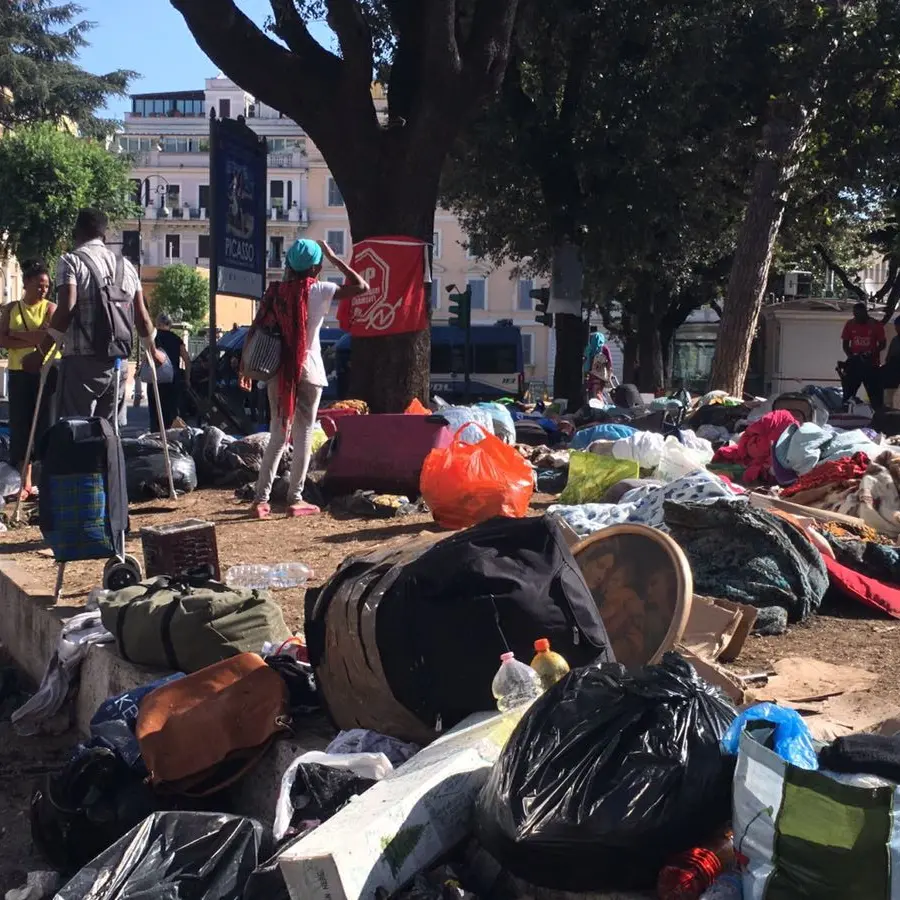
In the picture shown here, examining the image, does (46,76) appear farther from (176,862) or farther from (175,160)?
(176,862)

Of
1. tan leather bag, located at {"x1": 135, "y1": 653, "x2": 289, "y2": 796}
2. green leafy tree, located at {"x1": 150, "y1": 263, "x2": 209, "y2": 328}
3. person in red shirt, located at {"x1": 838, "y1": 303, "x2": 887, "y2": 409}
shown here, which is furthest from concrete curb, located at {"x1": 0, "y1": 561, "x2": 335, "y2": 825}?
green leafy tree, located at {"x1": 150, "y1": 263, "x2": 209, "y2": 328}

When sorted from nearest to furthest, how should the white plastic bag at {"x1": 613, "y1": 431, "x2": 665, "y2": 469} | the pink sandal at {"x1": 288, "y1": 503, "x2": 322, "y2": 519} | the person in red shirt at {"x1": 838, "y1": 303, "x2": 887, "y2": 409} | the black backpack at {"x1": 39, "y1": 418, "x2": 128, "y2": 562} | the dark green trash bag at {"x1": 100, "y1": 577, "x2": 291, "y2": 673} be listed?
1. the dark green trash bag at {"x1": 100, "y1": 577, "x2": 291, "y2": 673}
2. the black backpack at {"x1": 39, "y1": 418, "x2": 128, "y2": 562}
3. the pink sandal at {"x1": 288, "y1": 503, "x2": 322, "y2": 519}
4. the white plastic bag at {"x1": 613, "y1": 431, "x2": 665, "y2": 469}
5. the person in red shirt at {"x1": 838, "y1": 303, "x2": 887, "y2": 409}

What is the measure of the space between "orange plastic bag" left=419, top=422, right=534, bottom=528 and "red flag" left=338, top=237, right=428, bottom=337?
372 centimetres

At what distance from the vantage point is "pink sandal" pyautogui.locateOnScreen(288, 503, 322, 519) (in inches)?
320

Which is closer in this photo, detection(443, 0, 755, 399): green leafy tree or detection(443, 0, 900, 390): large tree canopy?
detection(443, 0, 900, 390): large tree canopy

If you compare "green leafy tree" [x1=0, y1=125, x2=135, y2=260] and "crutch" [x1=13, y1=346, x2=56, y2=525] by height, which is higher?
"green leafy tree" [x1=0, y1=125, x2=135, y2=260]

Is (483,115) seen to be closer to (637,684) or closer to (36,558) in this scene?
(36,558)

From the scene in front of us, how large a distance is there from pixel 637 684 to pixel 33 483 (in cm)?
771

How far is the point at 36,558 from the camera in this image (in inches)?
282

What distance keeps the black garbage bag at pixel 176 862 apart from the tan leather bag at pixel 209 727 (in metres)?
0.47

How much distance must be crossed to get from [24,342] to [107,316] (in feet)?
7.12

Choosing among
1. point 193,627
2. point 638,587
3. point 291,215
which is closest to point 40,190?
point 291,215

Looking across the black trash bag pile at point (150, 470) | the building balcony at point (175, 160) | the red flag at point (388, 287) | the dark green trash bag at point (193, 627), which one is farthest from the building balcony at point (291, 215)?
the dark green trash bag at point (193, 627)

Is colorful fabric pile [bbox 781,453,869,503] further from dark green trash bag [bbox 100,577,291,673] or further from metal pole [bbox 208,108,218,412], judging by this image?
metal pole [bbox 208,108,218,412]
